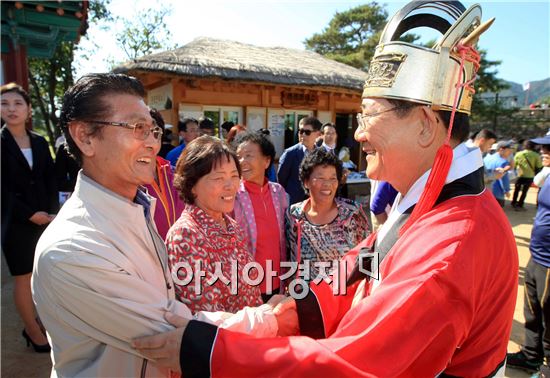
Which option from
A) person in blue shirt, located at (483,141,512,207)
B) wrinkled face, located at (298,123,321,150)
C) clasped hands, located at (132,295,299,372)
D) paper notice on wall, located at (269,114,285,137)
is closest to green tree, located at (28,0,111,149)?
paper notice on wall, located at (269,114,285,137)

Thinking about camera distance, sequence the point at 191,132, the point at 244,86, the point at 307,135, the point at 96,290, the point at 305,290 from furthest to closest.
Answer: the point at 244,86
the point at 191,132
the point at 307,135
the point at 305,290
the point at 96,290

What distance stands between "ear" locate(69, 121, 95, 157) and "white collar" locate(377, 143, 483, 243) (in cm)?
130

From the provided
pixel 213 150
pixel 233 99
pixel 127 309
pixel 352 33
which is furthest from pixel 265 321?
pixel 352 33

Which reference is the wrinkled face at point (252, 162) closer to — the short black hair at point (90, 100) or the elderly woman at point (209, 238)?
the elderly woman at point (209, 238)

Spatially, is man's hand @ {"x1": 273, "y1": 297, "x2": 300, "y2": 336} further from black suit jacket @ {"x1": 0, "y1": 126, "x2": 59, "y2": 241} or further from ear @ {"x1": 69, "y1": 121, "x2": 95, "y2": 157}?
black suit jacket @ {"x1": 0, "y1": 126, "x2": 59, "y2": 241}

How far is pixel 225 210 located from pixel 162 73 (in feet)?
22.6

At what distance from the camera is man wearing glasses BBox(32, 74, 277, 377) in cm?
120

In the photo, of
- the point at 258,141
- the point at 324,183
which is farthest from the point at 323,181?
the point at 258,141

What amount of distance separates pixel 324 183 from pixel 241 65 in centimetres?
690

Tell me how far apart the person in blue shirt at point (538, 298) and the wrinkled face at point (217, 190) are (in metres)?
2.90

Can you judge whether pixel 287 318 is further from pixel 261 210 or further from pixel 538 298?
pixel 538 298

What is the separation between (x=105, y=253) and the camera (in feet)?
4.07

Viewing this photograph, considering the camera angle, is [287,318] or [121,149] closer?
[121,149]

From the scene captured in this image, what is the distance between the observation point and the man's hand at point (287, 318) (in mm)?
1749
